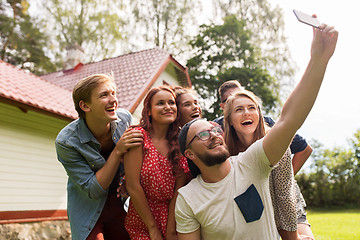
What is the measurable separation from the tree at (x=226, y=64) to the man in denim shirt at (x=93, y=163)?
708 inches

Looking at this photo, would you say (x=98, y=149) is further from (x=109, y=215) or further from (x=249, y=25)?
(x=249, y=25)

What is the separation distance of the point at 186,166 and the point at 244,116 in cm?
65

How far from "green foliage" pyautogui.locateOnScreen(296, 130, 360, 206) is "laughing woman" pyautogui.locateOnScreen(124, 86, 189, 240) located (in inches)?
979

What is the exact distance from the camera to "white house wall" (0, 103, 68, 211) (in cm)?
729

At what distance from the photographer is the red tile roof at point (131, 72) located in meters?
11.4

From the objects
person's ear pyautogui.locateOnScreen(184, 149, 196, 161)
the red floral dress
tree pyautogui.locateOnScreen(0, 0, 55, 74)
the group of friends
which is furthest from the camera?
tree pyautogui.locateOnScreen(0, 0, 55, 74)

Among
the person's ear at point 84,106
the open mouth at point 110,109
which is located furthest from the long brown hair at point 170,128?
the person's ear at point 84,106

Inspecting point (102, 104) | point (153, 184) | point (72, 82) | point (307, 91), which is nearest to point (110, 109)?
point (102, 104)

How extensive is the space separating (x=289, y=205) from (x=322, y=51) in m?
1.24

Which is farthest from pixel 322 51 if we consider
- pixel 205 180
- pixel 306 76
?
pixel 205 180

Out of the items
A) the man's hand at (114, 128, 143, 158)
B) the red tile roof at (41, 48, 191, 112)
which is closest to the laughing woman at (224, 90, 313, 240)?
the man's hand at (114, 128, 143, 158)

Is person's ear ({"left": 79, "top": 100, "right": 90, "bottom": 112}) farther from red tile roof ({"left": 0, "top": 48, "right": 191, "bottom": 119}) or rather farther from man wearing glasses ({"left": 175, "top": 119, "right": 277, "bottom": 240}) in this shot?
red tile roof ({"left": 0, "top": 48, "right": 191, "bottom": 119})

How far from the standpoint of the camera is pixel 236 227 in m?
2.05

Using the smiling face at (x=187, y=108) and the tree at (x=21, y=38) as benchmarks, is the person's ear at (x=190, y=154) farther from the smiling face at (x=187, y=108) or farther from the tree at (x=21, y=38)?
the tree at (x=21, y=38)
